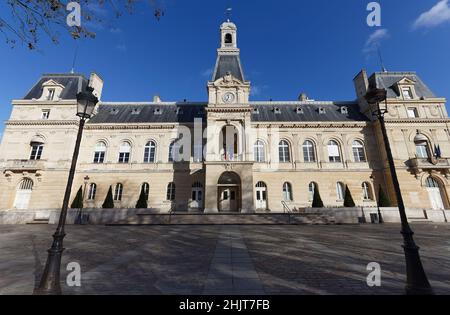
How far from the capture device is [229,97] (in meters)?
24.0

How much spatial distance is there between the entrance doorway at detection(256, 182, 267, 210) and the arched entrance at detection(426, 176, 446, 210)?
1745cm

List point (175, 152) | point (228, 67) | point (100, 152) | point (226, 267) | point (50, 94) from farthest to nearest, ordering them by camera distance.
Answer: point (228, 67)
point (50, 94)
point (100, 152)
point (175, 152)
point (226, 267)

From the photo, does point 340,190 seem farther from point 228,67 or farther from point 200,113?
point 228,67

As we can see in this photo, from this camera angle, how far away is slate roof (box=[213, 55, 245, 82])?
2597 centimetres

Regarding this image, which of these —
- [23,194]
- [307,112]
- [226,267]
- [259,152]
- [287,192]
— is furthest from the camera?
[307,112]

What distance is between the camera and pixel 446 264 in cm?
593

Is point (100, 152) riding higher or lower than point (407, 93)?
lower

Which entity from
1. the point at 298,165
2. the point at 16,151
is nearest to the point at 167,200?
the point at 298,165

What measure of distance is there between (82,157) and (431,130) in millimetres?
41336

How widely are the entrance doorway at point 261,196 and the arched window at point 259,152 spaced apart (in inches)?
115

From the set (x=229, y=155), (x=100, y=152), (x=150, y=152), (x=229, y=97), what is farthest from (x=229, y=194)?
(x=100, y=152)

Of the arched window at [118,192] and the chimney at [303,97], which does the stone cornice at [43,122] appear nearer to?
the arched window at [118,192]

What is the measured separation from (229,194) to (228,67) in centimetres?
1641
